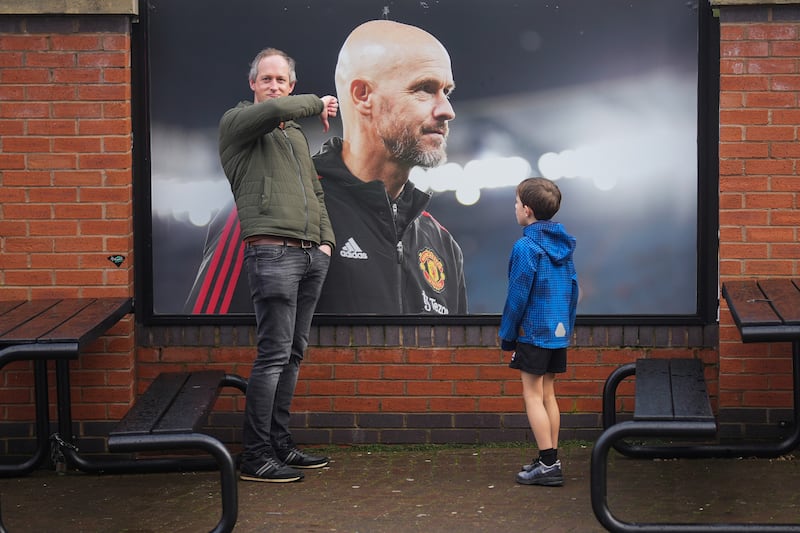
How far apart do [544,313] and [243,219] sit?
1522mm

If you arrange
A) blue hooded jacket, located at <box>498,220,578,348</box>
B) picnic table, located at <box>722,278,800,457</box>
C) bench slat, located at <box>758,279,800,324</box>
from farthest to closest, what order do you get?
blue hooded jacket, located at <box>498,220,578,348</box>, bench slat, located at <box>758,279,800,324</box>, picnic table, located at <box>722,278,800,457</box>

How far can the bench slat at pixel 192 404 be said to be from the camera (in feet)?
16.4

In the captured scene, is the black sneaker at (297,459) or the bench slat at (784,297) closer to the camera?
the bench slat at (784,297)

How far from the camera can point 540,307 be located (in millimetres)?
5793

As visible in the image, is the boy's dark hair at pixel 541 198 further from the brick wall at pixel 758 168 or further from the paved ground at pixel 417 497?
the paved ground at pixel 417 497

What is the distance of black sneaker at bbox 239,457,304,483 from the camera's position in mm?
5988

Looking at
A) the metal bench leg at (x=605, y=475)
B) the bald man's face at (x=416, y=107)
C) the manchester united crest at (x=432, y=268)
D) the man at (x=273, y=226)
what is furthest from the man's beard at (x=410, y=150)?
the metal bench leg at (x=605, y=475)

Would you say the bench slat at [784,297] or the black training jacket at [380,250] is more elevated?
the black training jacket at [380,250]

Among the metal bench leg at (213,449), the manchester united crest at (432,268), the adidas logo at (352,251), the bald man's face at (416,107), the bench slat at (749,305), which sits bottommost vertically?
the metal bench leg at (213,449)

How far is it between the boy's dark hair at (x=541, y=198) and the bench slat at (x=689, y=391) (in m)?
0.99

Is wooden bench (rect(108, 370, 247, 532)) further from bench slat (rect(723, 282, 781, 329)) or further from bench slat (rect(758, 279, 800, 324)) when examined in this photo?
bench slat (rect(758, 279, 800, 324))

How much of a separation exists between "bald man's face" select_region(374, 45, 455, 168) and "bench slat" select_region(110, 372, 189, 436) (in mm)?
1715

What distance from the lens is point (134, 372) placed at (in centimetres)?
668

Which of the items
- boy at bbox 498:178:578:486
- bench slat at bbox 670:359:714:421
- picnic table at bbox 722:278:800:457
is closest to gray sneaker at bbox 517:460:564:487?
boy at bbox 498:178:578:486
